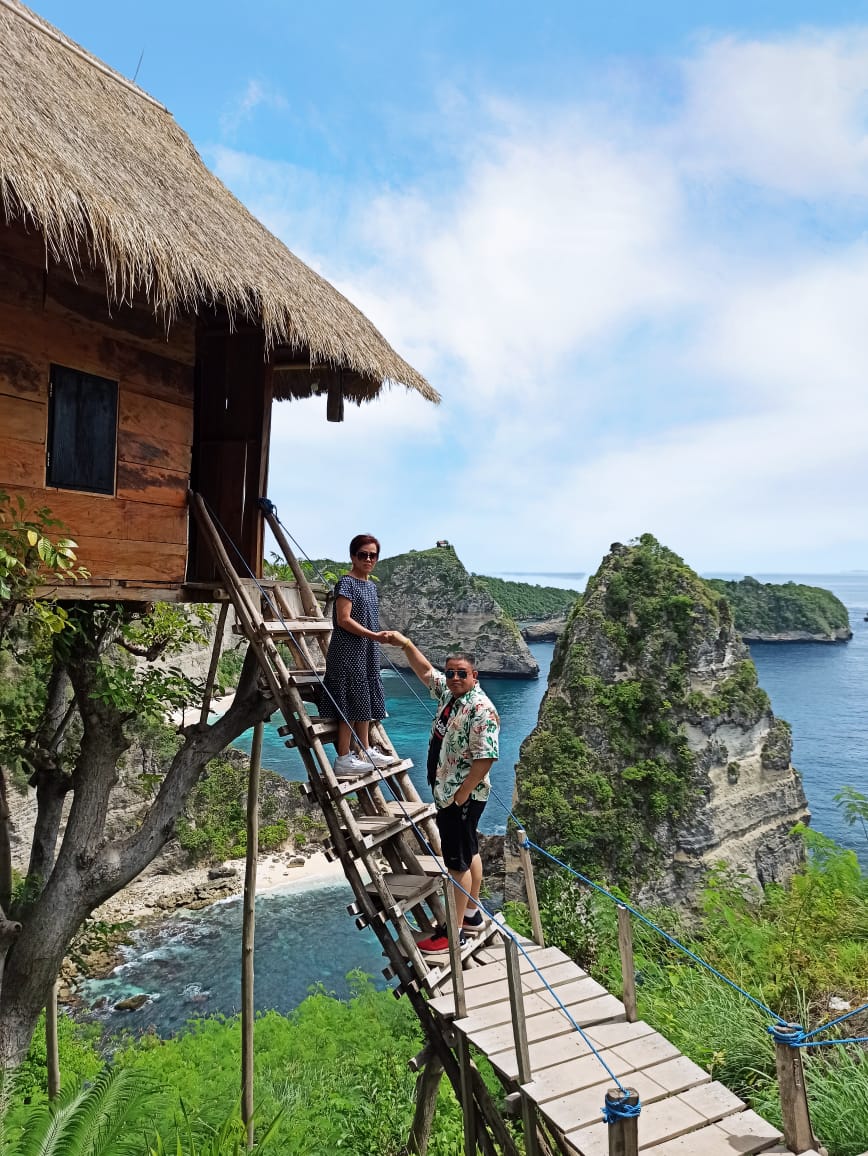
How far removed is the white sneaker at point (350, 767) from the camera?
5973 mm

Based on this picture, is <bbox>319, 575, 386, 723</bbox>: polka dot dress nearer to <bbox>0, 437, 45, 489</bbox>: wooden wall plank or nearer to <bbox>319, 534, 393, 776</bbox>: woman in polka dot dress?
<bbox>319, 534, 393, 776</bbox>: woman in polka dot dress

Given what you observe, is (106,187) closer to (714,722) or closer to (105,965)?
(105,965)

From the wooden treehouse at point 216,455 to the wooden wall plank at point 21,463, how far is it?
1cm

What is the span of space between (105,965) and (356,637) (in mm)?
23233

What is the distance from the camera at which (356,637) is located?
19.9ft

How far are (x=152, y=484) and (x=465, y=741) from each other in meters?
3.60

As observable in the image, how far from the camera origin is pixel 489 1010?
5008 millimetres

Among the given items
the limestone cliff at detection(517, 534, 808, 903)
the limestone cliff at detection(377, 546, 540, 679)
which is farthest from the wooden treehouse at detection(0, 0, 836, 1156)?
the limestone cliff at detection(377, 546, 540, 679)

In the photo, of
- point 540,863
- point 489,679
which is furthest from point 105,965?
point 489,679

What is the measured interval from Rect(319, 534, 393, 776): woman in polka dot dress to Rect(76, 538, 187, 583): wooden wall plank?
6.02 feet

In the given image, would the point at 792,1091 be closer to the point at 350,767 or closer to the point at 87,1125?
the point at 350,767

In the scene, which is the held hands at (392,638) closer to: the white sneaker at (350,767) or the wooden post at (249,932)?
the white sneaker at (350,767)

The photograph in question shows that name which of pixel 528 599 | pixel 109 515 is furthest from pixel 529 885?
pixel 528 599

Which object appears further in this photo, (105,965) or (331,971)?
(331,971)
